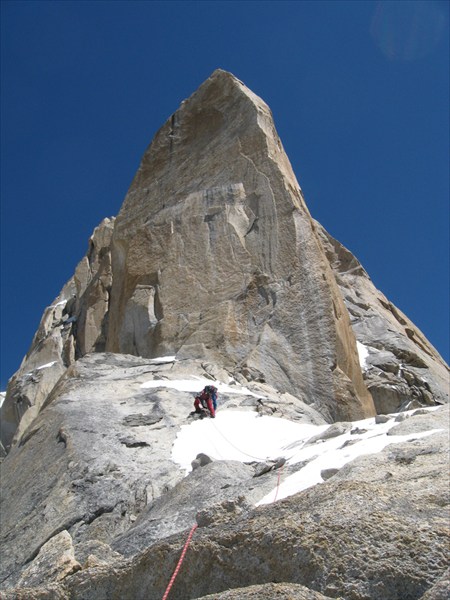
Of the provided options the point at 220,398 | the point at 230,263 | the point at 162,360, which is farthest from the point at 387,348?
the point at 220,398

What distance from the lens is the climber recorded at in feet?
58.2

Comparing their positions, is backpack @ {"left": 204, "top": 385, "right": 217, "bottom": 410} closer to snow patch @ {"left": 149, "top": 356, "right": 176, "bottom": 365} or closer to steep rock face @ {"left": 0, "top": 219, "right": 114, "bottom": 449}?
snow patch @ {"left": 149, "top": 356, "right": 176, "bottom": 365}

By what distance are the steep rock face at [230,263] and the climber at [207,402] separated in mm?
5750

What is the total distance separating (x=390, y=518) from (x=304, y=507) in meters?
0.94

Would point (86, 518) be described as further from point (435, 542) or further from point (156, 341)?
point (156, 341)

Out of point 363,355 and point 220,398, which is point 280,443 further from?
point 363,355

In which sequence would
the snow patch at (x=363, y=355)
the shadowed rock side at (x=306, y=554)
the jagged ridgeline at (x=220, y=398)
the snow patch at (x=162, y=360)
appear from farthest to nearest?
the snow patch at (x=363, y=355) → the snow patch at (x=162, y=360) → the jagged ridgeline at (x=220, y=398) → the shadowed rock side at (x=306, y=554)

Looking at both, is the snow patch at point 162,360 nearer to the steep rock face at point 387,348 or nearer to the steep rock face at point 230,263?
the steep rock face at point 230,263

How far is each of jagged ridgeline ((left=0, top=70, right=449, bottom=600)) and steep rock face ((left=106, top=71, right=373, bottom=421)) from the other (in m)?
0.09

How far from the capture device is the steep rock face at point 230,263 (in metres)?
25.2

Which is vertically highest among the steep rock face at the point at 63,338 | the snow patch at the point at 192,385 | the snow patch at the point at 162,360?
the steep rock face at the point at 63,338

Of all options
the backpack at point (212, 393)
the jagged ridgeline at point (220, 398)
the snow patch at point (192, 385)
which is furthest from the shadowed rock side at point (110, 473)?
the backpack at point (212, 393)

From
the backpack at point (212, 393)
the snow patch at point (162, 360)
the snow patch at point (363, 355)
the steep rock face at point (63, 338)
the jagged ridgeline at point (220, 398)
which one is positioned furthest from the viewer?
the steep rock face at point (63, 338)

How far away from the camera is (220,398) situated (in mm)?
20000
